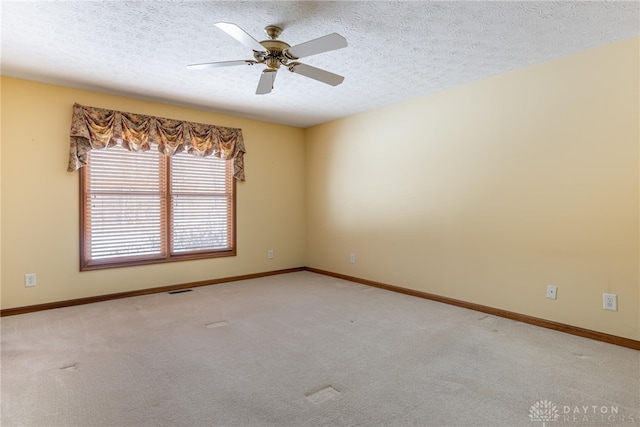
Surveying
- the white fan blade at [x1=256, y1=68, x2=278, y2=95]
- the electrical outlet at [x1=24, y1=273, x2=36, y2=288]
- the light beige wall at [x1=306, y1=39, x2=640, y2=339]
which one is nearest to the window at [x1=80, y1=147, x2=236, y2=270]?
the electrical outlet at [x1=24, y1=273, x2=36, y2=288]

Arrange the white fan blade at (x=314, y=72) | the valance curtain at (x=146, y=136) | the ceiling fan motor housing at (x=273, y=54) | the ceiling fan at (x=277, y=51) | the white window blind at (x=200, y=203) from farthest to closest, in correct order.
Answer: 1. the white window blind at (x=200, y=203)
2. the valance curtain at (x=146, y=136)
3. the white fan blade at (x=314, y=72)
4. the ceiling fan motor housing at (x=273, y=54)
5. the ceiling fan at (x=277, y=51)

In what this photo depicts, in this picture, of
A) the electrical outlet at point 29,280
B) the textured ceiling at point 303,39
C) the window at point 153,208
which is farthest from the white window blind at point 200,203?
the electrical outlet at point 29,280

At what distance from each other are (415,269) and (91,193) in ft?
12.9

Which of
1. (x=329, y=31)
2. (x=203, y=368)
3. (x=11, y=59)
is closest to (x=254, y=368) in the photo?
(x=203, y=368)

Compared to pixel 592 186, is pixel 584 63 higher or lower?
higher

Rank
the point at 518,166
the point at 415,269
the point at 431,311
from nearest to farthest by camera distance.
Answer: the point at 518,166, the point at 431,311, the point at 415,269

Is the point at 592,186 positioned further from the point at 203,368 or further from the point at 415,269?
the point at 203,368

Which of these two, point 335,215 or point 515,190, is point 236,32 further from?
point 335,215

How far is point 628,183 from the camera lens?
8.61 ft

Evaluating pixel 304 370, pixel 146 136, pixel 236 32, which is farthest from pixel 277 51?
pixel 146 136

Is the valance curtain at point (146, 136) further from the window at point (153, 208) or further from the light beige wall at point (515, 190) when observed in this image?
the light beige wall at point (515, 190)

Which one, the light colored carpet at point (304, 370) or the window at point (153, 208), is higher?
the window at point (153, 208)

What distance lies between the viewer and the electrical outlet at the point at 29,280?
3.52 metres

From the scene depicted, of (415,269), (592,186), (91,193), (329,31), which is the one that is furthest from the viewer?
(415,269)
